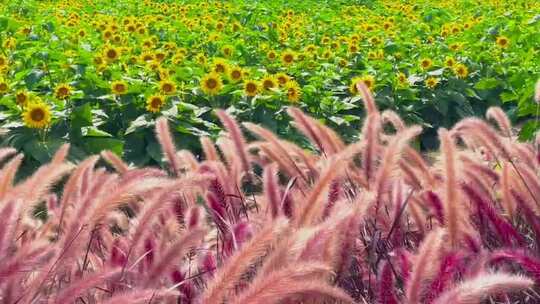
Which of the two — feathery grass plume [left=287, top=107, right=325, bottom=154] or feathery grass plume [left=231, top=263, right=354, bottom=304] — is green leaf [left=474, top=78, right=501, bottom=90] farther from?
feathery grass plume [left=231, top=263, right=354, bottom=304]

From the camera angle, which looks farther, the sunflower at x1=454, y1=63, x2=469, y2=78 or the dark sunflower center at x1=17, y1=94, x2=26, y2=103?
the sunflower at x1=454, y1=63, x2=469, y2=78

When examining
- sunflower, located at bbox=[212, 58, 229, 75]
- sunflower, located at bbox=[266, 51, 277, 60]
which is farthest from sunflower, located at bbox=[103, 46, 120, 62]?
sunflower, located at bbox=[266, 51, 277, 60]

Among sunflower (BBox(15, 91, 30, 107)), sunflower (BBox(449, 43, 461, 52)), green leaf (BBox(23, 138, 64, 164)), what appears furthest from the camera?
sunflower (BBox(449, 43, 461, 52))

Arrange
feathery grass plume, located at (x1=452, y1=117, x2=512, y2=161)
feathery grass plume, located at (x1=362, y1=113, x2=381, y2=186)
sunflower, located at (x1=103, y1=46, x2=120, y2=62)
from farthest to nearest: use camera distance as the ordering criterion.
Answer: sunflower, located at (x1=103, y1=46, x2=120, y2=62) < feathery grass plume, located at (x1=452, y1=117, x2=512, y2=161) < feathery grass plume, located at (x1=362, y1=113, x2=381, y2=186)

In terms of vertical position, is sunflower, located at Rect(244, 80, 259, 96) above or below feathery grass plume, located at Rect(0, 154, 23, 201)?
below

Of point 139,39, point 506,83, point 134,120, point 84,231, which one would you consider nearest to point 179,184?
point 84,231

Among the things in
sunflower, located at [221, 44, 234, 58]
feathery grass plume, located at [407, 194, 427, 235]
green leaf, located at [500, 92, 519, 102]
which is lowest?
sunflower, located at [221, 44, 234, 58]

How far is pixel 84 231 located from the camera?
1479 millimetres

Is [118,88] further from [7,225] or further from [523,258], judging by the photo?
[523,258]

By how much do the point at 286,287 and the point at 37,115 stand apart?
15.1ft

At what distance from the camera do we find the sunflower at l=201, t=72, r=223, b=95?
6.55 meters

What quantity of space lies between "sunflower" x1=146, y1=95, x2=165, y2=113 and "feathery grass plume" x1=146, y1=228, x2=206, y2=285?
4.66 metres

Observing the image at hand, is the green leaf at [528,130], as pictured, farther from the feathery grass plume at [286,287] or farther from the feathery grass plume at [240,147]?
the feathery grass plume at [286,287]

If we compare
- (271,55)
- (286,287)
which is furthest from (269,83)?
(286,287)
